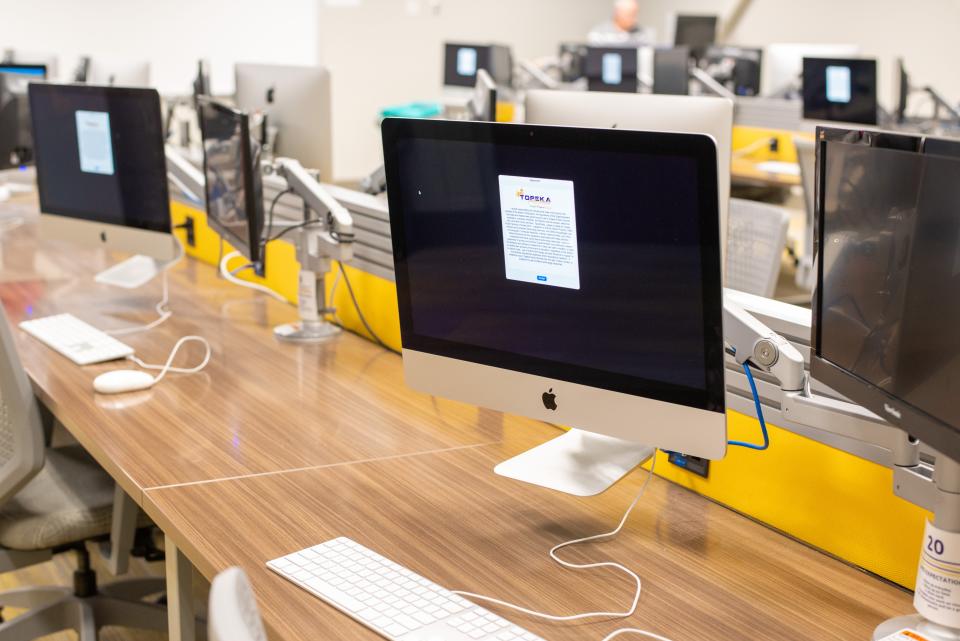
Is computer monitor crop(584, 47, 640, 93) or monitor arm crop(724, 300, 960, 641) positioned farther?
computer monitor crop(584, 47, 640, 93)

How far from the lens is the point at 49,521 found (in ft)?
6.55

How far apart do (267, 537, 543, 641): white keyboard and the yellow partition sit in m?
0.51

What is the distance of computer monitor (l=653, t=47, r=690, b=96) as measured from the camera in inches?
251

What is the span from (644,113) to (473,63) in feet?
21.6

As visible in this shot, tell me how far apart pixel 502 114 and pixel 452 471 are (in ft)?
18.3

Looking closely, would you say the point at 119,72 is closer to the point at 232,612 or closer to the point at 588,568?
the point at 588,568

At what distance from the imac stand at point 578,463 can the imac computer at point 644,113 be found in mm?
382

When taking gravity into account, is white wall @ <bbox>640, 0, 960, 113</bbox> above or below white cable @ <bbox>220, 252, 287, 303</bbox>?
above

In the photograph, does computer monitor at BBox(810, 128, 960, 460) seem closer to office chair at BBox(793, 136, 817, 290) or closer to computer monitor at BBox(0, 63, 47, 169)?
office chair at BBox(793, 136, 817, 290)

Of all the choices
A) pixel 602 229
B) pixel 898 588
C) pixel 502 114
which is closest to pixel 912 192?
pixel 602 229

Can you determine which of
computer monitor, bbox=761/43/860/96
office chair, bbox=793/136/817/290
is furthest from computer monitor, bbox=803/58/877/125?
office chair, bbox=793/136/817/290

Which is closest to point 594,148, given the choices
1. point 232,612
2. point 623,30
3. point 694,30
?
point 232,612

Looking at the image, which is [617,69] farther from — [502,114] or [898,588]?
[898,588]

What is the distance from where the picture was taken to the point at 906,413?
1.07 meters
